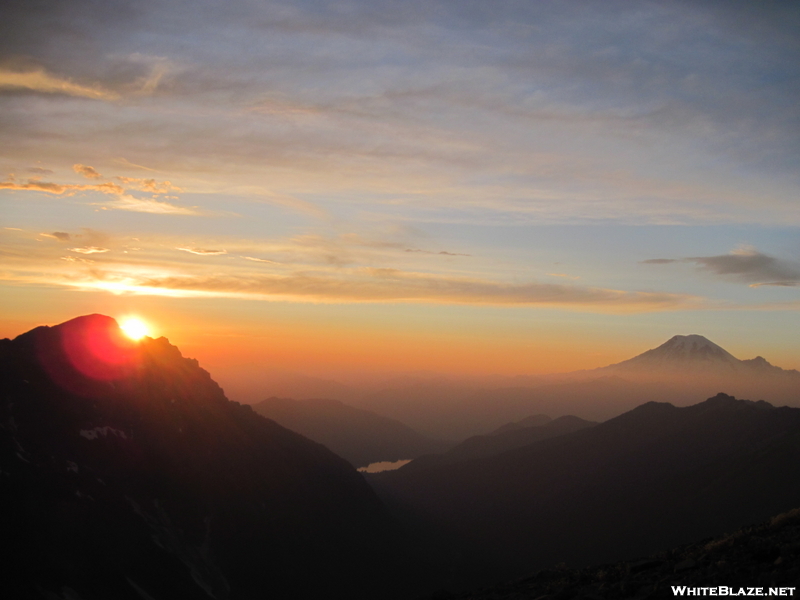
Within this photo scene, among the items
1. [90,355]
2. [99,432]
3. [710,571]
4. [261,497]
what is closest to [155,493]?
[99,432]

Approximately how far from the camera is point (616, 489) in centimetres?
14425

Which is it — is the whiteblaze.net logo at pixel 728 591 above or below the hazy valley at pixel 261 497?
above

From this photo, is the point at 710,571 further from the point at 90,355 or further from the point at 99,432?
the point at 90,355

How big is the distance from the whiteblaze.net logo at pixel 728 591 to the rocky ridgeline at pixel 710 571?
0.07 meters

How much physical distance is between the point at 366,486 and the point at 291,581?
49.7 meters

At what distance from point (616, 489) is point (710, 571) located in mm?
137771

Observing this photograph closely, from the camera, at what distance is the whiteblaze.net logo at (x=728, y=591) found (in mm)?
18203

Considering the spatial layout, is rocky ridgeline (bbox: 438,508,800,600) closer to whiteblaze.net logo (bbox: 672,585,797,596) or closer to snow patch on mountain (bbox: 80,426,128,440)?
whiteblaze.net logo (bbox: 672,585,797,596)

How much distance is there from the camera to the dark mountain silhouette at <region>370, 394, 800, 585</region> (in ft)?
383

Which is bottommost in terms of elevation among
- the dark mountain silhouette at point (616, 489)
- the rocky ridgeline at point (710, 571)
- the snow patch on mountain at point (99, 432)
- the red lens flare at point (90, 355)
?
the dark mountain silhouette at point (616, 489)

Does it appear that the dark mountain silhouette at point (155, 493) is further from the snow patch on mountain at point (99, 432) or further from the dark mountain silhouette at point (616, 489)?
the dark mountain silhouette at point (616, 489)

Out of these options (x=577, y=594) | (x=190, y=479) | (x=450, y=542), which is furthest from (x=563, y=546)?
(x=577, y=594)

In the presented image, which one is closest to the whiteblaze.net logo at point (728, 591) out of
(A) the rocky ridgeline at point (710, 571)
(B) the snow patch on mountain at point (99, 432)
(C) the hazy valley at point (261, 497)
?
(A) the rocky ridgeline at point (710, 571)

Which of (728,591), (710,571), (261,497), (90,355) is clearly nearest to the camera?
(728,591)
